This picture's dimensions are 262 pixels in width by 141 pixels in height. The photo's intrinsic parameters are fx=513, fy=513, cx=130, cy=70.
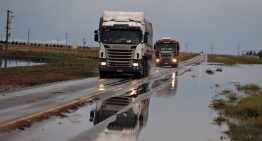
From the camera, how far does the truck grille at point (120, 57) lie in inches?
1236

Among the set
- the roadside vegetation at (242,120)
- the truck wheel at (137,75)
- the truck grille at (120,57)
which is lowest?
the roadside vegetation at (242,120)

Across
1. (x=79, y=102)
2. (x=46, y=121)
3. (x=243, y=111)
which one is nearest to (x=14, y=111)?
(x=46, y=121)

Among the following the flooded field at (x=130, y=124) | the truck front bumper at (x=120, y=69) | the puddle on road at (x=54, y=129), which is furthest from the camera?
the truck front bumper at (x=120, y=69)

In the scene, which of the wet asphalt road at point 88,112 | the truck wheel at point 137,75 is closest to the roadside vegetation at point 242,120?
the wet asphalt road at point 88,112

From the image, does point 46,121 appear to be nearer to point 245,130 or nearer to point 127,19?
point 245,130

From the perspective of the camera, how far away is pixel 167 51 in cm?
5891

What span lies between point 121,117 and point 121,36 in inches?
689

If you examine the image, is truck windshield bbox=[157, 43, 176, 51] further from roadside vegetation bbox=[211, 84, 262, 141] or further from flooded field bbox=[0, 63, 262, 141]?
flooded field bbox=[0, 63, 262, 141]

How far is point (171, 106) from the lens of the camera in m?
17.9

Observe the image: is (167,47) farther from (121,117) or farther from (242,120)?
(121,117)

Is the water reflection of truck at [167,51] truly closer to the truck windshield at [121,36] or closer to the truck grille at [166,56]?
the truck grille at [166,56]

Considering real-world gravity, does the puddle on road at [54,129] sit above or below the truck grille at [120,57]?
below

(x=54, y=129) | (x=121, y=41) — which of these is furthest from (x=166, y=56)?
(x=54, y=129)

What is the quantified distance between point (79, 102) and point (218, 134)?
6590 millimetres
